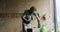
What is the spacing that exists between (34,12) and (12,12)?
0.31 meters

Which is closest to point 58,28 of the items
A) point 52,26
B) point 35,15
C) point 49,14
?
point 52,26

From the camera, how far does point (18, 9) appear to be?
1.82 metres

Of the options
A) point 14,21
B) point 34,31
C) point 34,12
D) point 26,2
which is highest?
point 26,2

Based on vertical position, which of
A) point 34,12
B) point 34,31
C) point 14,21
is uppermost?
point 34,12

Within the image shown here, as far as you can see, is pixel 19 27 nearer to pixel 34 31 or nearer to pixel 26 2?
pixel 34 31

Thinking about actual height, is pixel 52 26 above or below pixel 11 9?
below

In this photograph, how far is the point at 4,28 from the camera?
1.80 meters

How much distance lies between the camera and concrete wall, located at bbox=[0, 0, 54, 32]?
1.79m

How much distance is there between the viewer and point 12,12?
181 cm

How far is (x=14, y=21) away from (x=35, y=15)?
31 centimetres

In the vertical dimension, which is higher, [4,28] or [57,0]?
[57,0]

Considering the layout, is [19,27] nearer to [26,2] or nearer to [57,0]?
[26,2]

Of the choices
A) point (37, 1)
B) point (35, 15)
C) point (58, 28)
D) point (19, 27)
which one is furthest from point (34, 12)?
point (58, 28)

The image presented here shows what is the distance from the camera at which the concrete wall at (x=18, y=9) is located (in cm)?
179
